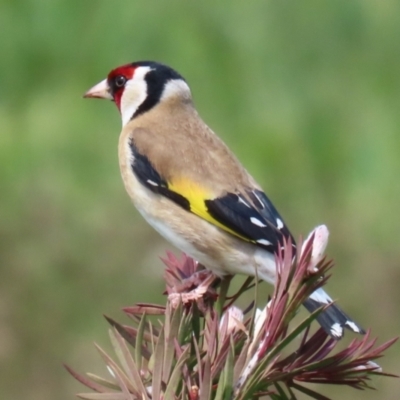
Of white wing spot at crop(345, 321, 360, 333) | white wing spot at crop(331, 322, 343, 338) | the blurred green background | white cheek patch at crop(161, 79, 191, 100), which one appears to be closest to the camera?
white wing spot at crop(331, 322, 343, 338)

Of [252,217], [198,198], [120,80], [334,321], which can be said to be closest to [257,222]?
[252,217]

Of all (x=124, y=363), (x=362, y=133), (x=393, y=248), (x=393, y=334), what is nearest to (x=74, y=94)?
(x=362, y=133)

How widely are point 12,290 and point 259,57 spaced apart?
7.10 ft

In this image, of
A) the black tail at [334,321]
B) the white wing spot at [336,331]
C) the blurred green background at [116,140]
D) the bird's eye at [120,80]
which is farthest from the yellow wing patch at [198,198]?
the blurred green background at [116,140]

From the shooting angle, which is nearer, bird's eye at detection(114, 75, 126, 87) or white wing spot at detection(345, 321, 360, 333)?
white wing spot at detection(345, 321, 360, 333)

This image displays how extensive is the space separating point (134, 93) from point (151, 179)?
551mm

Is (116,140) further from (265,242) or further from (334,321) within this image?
(334,321)

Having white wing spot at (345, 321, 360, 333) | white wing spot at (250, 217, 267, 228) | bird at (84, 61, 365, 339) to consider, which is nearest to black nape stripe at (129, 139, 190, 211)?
bird at (84, 61, 365, 339)

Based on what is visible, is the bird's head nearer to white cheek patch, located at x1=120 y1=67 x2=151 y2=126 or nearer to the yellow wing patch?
white cheek patch, located at x1=120 y1=67 x2=151 y2=126

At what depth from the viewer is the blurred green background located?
4.51 m

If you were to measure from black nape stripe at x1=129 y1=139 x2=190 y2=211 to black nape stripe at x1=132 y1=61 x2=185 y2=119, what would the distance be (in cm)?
37

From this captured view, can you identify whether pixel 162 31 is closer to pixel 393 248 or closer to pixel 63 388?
pixel 393 248

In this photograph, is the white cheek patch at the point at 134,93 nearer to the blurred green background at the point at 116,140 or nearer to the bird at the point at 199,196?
the bird at the point at 199,196

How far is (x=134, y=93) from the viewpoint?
10.9 ft
